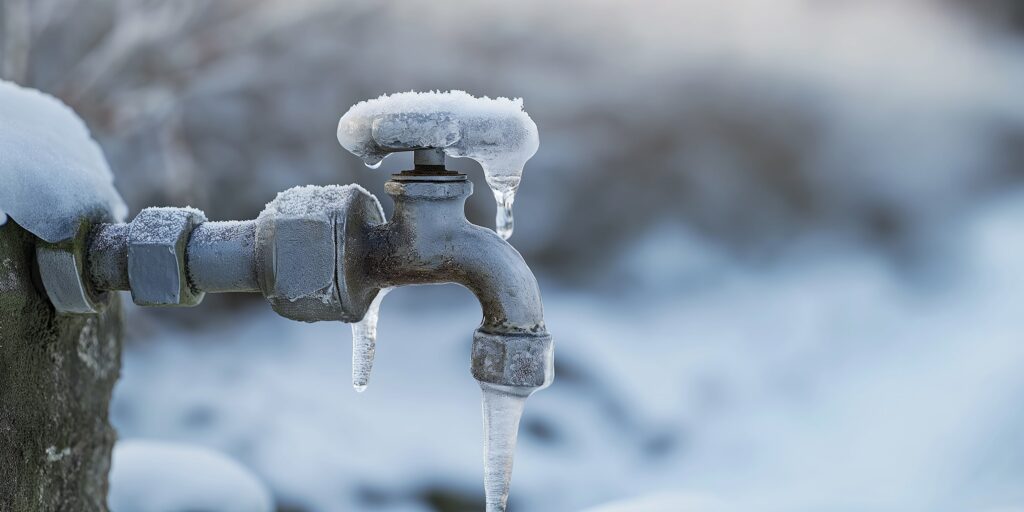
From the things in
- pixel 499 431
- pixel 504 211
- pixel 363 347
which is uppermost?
pixel 504 211

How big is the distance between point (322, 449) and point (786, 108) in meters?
2.29

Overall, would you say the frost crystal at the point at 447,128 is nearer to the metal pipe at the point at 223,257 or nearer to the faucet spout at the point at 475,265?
the faucet spout at the point at 475,265

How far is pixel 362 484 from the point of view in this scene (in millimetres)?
2881

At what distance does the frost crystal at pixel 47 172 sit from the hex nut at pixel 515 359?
0.44 m

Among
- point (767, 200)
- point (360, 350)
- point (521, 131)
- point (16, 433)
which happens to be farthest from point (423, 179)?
point (767, 200)

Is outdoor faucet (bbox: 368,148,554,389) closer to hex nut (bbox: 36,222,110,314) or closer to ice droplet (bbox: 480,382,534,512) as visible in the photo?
ice droplet (bbox: 480,382,534,512)

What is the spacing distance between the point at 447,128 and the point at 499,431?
0.32 metres

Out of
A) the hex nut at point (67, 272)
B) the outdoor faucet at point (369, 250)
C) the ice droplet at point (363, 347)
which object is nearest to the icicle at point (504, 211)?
the outdoor faucet at point (369, 250)

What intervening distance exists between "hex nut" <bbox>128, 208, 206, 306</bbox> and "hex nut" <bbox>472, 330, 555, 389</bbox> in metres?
0.32

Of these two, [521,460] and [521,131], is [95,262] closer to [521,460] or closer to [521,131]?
[521,131]

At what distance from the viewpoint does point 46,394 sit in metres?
0.89

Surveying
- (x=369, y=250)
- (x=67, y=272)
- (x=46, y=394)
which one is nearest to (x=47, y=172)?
(x=67, y=272)

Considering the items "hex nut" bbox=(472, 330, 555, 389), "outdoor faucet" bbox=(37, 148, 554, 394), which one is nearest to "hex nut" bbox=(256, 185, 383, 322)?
"outdoor faucet" bbox=(37, 148, 554, 394)

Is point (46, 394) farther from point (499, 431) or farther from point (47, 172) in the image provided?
point (499, 431)
